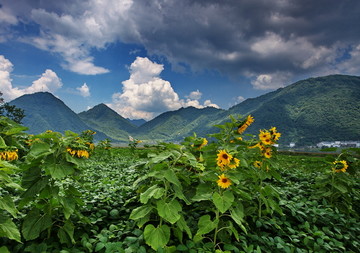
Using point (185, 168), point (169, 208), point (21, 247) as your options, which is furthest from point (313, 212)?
point (21, 247)

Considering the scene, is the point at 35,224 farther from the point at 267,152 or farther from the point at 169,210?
the point at 267,152

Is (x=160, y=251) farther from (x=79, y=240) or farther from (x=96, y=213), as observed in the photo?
(x=96, y=213)

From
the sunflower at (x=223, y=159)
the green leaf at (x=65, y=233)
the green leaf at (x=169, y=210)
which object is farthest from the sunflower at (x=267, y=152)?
the green leaf at (x=65, y=233)

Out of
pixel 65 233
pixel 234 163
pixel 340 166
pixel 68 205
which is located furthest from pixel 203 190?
pixel 340 166

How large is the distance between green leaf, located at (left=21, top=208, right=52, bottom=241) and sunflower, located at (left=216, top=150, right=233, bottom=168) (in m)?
2.33

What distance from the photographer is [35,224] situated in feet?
9.62

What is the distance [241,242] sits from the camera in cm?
355

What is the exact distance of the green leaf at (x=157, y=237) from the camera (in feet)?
9.14

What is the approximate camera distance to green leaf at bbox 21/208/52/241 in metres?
2.83

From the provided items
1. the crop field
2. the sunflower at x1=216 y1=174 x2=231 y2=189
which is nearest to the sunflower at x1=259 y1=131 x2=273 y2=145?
the crop field

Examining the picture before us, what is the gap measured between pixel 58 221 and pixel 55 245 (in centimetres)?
52

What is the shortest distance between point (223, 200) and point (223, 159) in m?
0.54

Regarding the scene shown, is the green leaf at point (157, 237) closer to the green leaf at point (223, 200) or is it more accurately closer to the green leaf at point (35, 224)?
the green leaf at point (223, 200)

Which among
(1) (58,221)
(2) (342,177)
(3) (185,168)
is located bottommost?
Answer: (2) (342,177)
